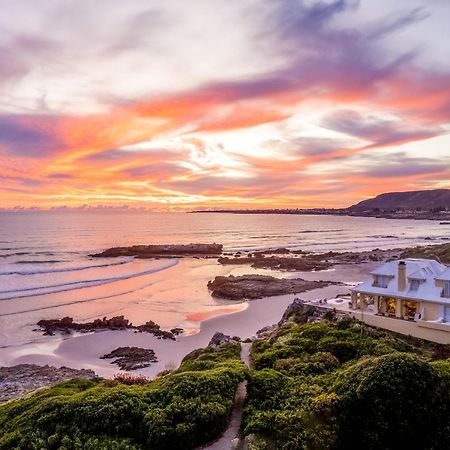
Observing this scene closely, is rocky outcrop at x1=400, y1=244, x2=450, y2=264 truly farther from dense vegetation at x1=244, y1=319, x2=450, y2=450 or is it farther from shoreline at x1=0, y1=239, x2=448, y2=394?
dense vegetation at x1=244, y1=319, x2=450, y2=450

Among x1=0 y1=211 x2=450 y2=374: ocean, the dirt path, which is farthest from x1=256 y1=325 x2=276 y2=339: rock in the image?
the dirt path

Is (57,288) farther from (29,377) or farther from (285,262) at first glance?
(285,262)

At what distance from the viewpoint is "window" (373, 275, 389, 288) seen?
21703 mm

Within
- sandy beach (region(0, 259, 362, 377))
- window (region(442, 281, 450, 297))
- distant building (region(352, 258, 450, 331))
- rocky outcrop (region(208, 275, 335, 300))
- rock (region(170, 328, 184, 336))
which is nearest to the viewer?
distant building (region(352, 258, 450, 331))

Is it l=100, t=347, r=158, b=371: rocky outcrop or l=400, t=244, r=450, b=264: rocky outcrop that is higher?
l=400, t=244, r=450, b=264: rocky outcrop

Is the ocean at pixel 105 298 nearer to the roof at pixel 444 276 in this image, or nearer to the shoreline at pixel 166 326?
the shoreline at pixel 166 326

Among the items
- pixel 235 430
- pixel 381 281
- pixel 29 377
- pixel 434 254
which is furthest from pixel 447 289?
pixel 434 254

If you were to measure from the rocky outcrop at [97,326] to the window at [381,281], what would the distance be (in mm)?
14211

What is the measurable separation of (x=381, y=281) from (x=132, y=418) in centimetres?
1481

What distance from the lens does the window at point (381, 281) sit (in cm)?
2170

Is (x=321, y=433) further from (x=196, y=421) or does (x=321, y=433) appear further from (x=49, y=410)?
(x=49, y=410)

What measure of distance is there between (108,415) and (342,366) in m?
7.59

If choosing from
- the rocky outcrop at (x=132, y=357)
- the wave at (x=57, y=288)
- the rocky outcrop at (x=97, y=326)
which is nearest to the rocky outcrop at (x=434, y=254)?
the wave at (x=57, y=288)

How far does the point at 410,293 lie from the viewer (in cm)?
2039
